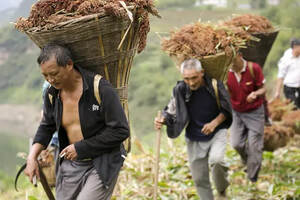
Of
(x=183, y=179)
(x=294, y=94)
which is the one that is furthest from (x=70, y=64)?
(x=294, y=94)

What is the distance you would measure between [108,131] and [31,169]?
714 millimetres

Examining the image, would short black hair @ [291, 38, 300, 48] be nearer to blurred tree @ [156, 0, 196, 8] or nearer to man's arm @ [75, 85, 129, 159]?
man's arm @ [75, 85, 129, 159]

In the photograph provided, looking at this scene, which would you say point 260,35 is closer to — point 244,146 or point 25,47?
point 244,146

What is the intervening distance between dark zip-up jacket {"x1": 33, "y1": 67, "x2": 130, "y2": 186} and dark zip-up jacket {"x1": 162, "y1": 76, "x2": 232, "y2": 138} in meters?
1.66

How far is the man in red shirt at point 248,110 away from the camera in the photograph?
6.17 meters

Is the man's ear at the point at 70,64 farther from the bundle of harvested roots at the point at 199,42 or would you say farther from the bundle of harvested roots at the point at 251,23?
the bundle of harvested roots at the point at 251,23

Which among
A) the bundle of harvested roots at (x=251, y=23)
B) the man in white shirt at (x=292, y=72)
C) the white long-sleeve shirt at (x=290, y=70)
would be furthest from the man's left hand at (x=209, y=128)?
the white long-sleeve shirt at (x=290, y=70)

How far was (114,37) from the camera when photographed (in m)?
3.72

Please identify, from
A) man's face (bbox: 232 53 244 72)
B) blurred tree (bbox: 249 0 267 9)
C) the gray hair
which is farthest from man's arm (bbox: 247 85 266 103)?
blurred tree (bbox: 249 0 267 9)

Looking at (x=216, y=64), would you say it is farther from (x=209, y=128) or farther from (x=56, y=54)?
(x=56, y=54)

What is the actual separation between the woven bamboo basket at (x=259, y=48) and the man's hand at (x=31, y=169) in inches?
148

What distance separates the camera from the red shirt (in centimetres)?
618

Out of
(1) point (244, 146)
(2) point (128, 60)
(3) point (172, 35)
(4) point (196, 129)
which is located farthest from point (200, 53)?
(1) point (244, 146)

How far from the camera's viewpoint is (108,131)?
355 centimetres
